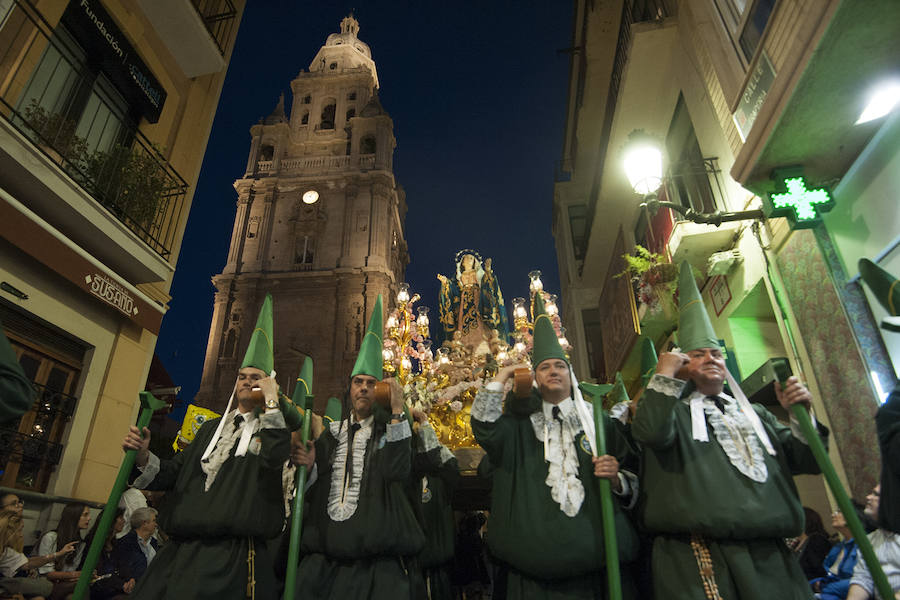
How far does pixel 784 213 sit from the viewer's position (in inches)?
177

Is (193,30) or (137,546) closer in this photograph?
(137,546)

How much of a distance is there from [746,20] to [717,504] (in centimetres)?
583

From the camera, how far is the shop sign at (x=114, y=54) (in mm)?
6527

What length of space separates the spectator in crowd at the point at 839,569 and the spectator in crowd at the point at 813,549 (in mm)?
281

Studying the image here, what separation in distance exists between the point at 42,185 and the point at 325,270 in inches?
855

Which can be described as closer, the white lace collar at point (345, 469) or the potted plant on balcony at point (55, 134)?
the white lace collar at point (345, 469)

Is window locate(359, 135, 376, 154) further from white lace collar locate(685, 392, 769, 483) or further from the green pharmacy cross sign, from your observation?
white lace collar locate(685, 392, 769, 483)

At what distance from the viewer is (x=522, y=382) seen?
2752 millimetres

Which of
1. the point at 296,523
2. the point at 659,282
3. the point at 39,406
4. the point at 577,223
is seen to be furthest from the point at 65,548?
the point at 577,223

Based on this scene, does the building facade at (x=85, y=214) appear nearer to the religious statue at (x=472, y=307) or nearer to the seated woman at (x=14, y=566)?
A: the seated woman at (x=14, y=566)

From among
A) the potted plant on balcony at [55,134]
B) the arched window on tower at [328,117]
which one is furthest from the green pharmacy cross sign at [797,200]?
the arched window on tower at [328,117]

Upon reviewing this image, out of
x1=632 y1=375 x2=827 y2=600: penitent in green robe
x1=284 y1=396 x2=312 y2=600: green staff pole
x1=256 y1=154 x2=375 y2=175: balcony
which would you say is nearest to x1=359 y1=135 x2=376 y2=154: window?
x1=256 y1=154 x2=375 y2=175: balcony

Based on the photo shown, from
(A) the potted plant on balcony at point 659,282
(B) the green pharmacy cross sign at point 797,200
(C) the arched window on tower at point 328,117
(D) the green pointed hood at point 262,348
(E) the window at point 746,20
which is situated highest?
(C) the arched window on tower at point 328,117

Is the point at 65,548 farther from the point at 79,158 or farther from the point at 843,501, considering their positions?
the point at 843,501
